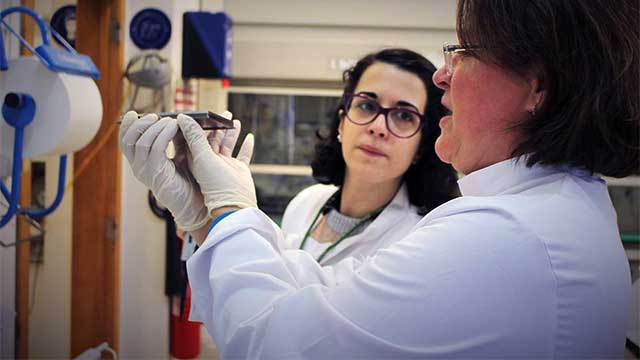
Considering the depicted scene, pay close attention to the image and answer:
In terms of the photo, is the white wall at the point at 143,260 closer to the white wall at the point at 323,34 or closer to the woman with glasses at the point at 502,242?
the white wall at the point at 323,34

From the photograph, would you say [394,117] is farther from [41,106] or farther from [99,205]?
[99,205]

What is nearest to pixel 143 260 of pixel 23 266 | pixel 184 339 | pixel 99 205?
pixel 184 339

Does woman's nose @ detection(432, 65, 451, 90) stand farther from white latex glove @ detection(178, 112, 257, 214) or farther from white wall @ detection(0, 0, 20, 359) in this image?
white wall @ detection(0, 0, 20, 359)

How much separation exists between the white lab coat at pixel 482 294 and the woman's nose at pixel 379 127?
707 mm

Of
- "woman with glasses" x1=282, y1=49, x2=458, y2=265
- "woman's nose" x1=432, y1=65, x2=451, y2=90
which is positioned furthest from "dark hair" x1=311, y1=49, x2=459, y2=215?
"woman's nose" x1=432, y1=65, x2=451, y2=90

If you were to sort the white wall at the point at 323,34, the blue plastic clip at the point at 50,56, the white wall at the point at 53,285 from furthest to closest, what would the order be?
the white wall at the point at 323,34
the white wall at the point at 53,285
the blue plastic clip at the point at 50,56

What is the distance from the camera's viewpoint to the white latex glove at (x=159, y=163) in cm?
100

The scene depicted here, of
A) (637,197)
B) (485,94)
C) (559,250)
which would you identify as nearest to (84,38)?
(485,94)

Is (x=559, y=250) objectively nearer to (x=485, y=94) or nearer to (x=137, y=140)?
(x=485, y=94)

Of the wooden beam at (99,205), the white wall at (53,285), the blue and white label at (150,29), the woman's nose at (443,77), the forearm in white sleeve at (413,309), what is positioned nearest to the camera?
the forearm in white sleeve at (413,309)

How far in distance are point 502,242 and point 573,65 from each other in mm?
288

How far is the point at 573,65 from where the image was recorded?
754 millimetres

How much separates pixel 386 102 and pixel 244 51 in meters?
1.80

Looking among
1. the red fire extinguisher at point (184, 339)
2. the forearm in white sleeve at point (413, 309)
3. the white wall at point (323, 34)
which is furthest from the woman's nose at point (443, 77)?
the white wall at point (323, 34)
